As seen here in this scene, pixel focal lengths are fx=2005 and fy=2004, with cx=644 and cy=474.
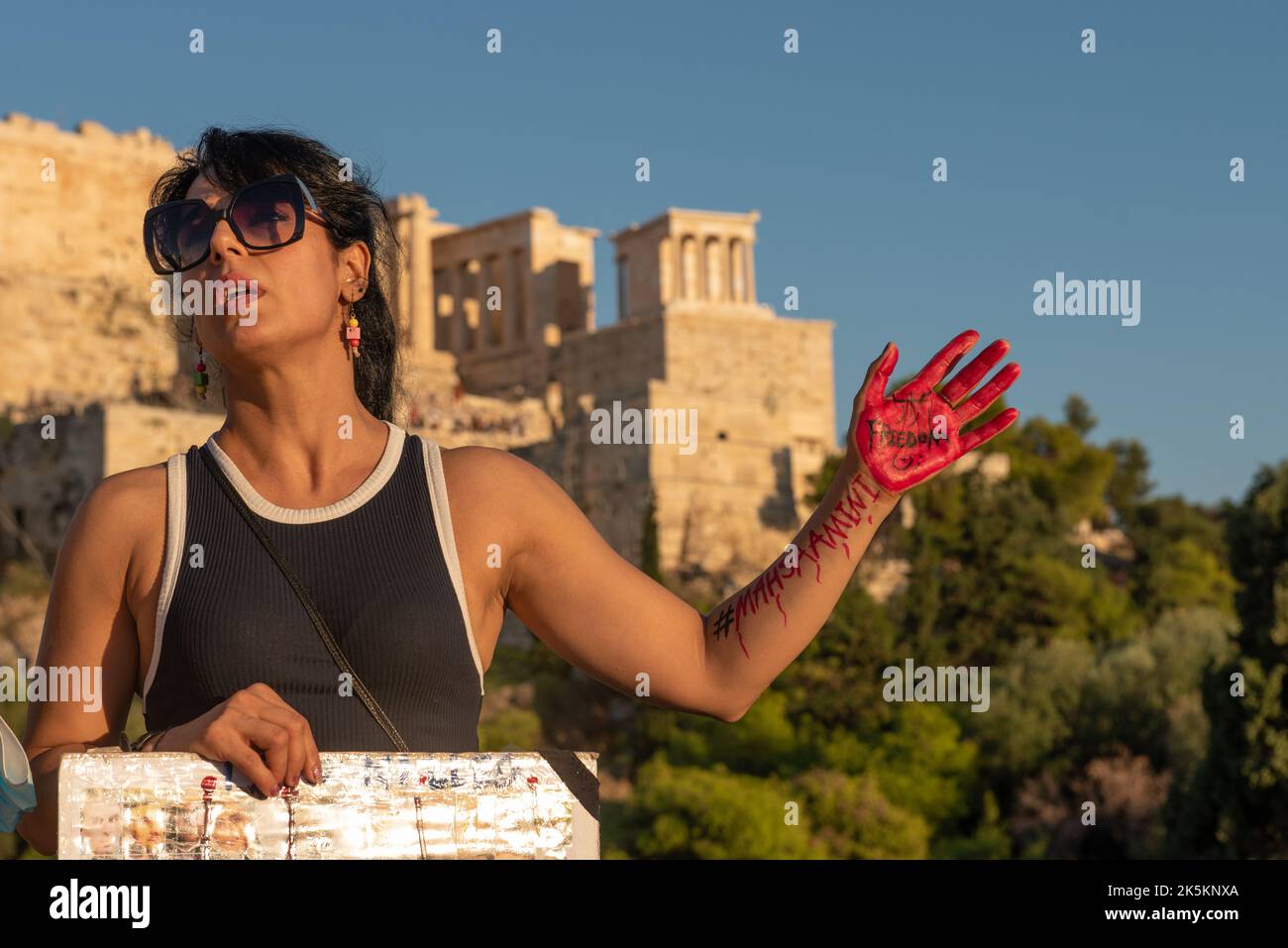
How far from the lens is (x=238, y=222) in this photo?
2.47 metres

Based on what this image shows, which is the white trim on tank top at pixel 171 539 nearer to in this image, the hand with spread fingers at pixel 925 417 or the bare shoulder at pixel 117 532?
the bare shoulder at pixel 117 532

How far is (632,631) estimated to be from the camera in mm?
2553

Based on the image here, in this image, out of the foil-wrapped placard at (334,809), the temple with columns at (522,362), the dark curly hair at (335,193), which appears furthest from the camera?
the temple with columns at (522,362)

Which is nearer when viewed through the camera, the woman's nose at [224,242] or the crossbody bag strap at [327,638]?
the crossbody bag strap at [327,638]

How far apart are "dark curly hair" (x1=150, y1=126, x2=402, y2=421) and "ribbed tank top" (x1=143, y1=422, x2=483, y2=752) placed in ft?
1.26

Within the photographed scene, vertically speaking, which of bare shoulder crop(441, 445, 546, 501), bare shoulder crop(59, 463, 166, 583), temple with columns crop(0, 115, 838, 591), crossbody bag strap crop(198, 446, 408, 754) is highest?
temple with columns crop(0, 115, 838, 591)

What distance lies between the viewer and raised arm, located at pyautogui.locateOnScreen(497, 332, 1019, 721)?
2.48 meters

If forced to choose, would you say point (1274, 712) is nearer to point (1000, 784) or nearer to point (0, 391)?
point (1000, 784)

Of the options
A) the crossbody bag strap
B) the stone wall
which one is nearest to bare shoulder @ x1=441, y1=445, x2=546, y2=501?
the crossbody bag strap

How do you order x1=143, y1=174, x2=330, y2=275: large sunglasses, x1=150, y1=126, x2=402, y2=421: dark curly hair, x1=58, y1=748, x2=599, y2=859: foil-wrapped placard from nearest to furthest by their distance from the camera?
1. x1=58, y1=748, x2=599, y2=859: foil-wrapped placard
2. x1=143, y1=174, x2=330, y2=275: large sunglasses
3. x1=150, y1=126, x2=402, y2=421: dark curly hair

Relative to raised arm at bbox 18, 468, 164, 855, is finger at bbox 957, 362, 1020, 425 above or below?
above

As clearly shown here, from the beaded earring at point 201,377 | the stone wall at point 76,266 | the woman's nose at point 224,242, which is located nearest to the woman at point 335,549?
the woman's nose at point 224,242

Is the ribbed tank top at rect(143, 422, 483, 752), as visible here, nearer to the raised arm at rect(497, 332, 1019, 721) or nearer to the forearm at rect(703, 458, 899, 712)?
the raised arm at rect(497, 332, 1019, 721)

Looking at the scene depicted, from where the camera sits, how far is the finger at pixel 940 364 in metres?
2.43
